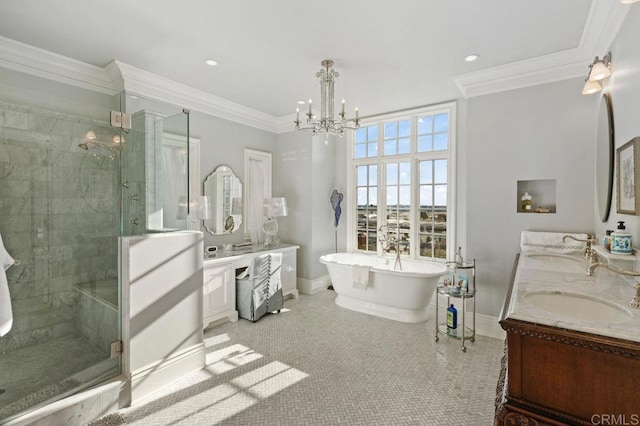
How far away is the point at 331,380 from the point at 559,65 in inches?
140

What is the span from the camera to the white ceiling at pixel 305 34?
217cm

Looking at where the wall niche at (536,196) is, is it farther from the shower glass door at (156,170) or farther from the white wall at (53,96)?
the white wall at (53,96)

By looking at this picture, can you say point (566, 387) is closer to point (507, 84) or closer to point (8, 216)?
point (507, 84)

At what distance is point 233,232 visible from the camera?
4.41 m

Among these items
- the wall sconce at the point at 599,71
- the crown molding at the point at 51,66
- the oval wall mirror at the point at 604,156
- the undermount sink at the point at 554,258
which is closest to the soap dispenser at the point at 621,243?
the undermount sink at the point at 554,258

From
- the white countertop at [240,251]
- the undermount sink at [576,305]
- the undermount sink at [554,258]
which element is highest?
the undermount sink at [554,258]

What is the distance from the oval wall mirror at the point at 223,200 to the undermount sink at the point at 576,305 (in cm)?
370

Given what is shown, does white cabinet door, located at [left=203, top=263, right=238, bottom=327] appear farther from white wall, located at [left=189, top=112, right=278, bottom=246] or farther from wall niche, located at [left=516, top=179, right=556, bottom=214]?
wall niche, located at [left=516, top=179, right=556, bottom=214]

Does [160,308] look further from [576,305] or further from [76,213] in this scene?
[576,305]

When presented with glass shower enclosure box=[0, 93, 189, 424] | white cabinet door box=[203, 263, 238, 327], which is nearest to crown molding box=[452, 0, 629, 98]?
glass shower enclosure box=[0, 93, 189, 424]

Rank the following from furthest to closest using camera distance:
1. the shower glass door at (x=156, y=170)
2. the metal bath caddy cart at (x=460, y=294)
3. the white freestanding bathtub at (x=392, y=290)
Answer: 1. the white freestanding bathtub at (x=392, y=290)
2. the metal bath caddy cart at (x=460, y=294)
3. the shower glass door at (x=156, y=170)

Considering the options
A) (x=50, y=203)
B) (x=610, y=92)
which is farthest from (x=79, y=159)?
(x=610, y=92)

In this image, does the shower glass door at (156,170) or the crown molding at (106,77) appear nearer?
the shower glass door at (156,170)

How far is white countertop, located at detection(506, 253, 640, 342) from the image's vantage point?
976 millimetres
